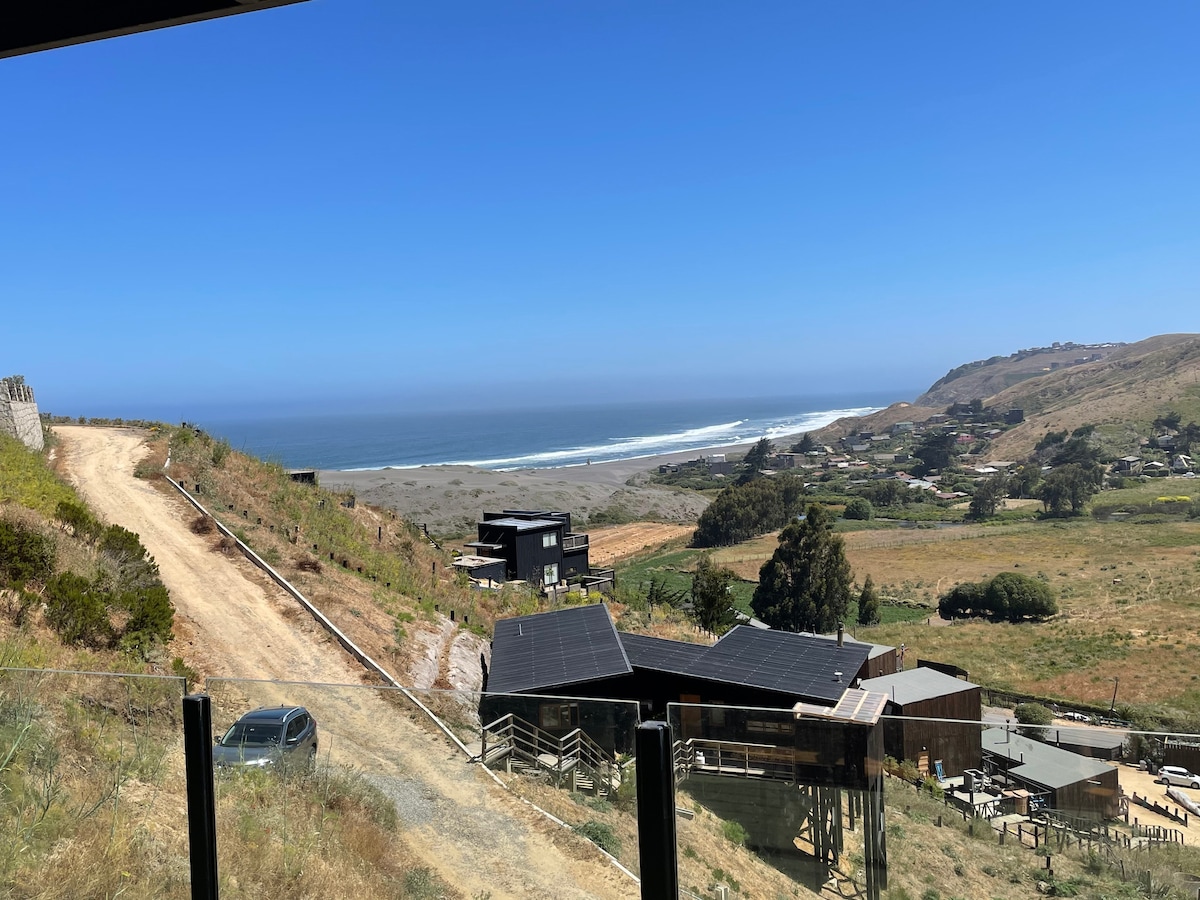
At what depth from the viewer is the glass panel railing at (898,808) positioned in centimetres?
247

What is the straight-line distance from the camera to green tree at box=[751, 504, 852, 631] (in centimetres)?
4294

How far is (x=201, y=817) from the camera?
2.96 meters

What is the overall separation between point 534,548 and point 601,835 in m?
32.4

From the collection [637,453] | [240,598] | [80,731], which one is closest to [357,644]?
[240,598]

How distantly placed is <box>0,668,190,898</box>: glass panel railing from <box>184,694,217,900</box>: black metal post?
21 cm

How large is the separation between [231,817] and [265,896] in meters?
0.36

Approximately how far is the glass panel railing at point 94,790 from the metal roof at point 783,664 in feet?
29.1

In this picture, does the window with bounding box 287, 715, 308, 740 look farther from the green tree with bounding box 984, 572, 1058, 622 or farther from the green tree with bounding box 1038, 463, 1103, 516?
the green tree with bounding box 1038, 463, 1103, 516

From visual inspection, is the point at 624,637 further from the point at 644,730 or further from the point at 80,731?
the point at 644,730

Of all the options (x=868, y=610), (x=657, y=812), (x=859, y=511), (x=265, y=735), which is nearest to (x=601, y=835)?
(x=657, y=812)

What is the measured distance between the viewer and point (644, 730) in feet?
7.76

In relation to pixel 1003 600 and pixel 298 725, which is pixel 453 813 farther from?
pixel 1003 600

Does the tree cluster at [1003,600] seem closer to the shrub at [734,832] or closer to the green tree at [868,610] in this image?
the green tree at [868,610]

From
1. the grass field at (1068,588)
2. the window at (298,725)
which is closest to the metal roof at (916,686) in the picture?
the grass field at (1068,588)
